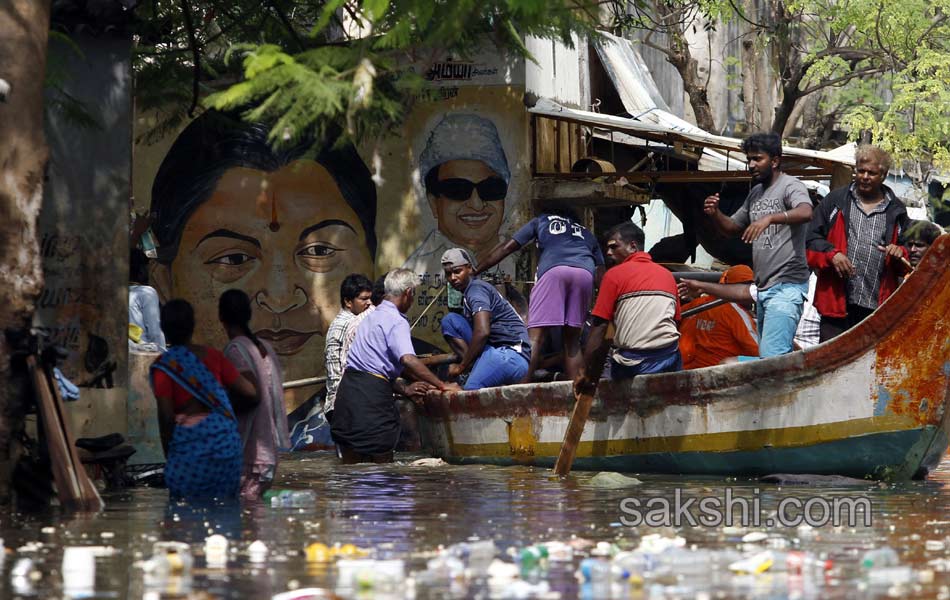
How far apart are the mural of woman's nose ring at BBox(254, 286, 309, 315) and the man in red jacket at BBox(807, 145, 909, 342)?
22.1ft

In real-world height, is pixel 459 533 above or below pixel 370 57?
below

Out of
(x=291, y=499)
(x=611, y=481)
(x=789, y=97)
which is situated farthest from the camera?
(x=789, y=97)

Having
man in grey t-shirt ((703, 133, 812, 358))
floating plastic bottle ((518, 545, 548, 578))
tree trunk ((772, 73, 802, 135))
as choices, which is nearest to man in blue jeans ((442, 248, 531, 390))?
man in grey t-shirt ((703, 133, 812, 358))

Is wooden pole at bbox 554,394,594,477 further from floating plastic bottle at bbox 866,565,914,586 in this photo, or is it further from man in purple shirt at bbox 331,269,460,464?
floating plastic bottle at bbox 866,565,914,586

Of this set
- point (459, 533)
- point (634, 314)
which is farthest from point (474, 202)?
point (459, 533)

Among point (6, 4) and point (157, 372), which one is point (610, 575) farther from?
point (6, 4)

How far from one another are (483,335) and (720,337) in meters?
1.82

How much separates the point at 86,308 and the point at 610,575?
581cm

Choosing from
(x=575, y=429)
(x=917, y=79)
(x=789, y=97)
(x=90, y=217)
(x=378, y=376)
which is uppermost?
(x=917, y=79)

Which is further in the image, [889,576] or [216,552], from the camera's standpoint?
[216,552]

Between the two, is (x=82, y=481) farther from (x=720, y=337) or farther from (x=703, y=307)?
(x=720, y=337)

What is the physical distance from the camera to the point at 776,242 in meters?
10.6

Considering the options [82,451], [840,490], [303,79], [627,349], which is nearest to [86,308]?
[82,451]

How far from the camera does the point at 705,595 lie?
521 cm
